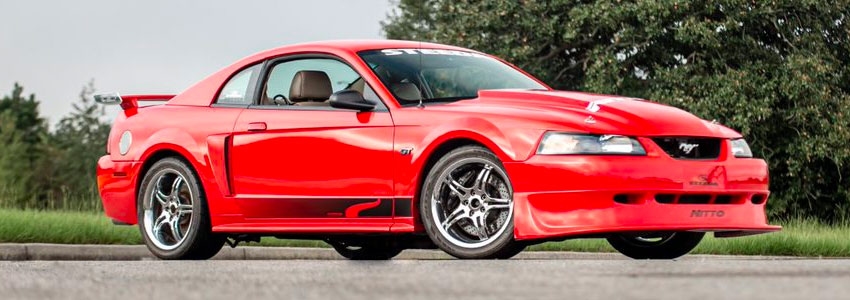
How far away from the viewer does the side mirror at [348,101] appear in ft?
27.3

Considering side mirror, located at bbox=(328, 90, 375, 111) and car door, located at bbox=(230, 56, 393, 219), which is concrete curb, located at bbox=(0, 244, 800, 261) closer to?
car door, located at bbox=(230, 56, 393, 219)

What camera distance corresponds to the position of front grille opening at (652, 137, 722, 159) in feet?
25.6

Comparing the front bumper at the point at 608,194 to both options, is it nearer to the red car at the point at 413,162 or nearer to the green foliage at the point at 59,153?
the red car at the point at 413,162

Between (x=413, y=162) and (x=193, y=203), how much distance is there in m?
1.98

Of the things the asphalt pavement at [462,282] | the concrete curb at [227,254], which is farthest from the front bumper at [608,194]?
the concrete curb at [227,254]

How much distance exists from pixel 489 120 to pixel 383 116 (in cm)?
80

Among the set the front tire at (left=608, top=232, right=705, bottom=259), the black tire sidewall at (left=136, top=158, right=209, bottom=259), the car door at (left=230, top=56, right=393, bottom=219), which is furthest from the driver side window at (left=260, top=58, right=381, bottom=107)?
the front tire at (left=608, top=232, right=705, bottom=259)

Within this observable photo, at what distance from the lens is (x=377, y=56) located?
8.91 m

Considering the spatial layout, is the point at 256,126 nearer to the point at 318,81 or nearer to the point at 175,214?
the point at 318,81

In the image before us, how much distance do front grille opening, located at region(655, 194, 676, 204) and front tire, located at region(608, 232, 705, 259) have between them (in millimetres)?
1017

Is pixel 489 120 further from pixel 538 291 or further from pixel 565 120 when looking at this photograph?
pixel 538 291

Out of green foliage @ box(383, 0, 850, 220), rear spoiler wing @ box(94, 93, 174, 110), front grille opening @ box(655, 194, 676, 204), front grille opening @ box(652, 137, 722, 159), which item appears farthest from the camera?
green foliage @ box(383, 0, 850, 220)

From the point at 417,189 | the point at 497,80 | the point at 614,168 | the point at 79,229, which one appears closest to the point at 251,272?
the point at 417,189

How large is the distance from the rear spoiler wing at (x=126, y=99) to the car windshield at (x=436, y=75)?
2.13 metres
